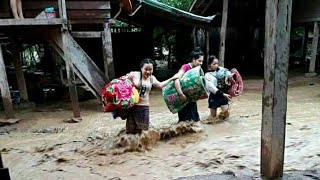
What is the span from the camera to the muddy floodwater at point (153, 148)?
421 cm

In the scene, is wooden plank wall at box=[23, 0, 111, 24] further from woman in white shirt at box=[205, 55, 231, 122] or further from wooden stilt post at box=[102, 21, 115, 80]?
woman in white shirt at box=[205, 55, 231, 122]

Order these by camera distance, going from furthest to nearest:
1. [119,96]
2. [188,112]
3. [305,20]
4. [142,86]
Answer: [305,20], [188,112], [142,86], [119,96]

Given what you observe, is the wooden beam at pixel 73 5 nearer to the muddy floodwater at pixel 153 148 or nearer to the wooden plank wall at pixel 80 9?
the wooden plank wall at pixel 80 9

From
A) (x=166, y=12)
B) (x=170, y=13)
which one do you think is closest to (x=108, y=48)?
(x=166, y=12)

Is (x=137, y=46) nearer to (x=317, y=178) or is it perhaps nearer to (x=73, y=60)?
(x=73, y=60)

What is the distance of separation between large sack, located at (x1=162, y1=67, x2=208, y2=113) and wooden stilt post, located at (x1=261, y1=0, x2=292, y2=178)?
9.19ft

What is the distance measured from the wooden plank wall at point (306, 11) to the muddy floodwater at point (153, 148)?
549 centimetres

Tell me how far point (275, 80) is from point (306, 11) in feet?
38.1

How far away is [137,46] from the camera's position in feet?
48.9

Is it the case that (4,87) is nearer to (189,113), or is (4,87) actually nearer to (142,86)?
(142,86)

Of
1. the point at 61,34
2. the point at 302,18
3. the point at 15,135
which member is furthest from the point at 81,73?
the point at 302,18

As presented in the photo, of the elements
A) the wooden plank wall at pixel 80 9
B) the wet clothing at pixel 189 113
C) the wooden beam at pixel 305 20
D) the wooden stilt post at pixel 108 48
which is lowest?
the wet clothing at pixel 189 113

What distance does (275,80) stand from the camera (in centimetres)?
263

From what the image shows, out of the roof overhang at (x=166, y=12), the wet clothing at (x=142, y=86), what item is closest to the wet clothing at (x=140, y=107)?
the wet clothing at (x=142, y=86)
